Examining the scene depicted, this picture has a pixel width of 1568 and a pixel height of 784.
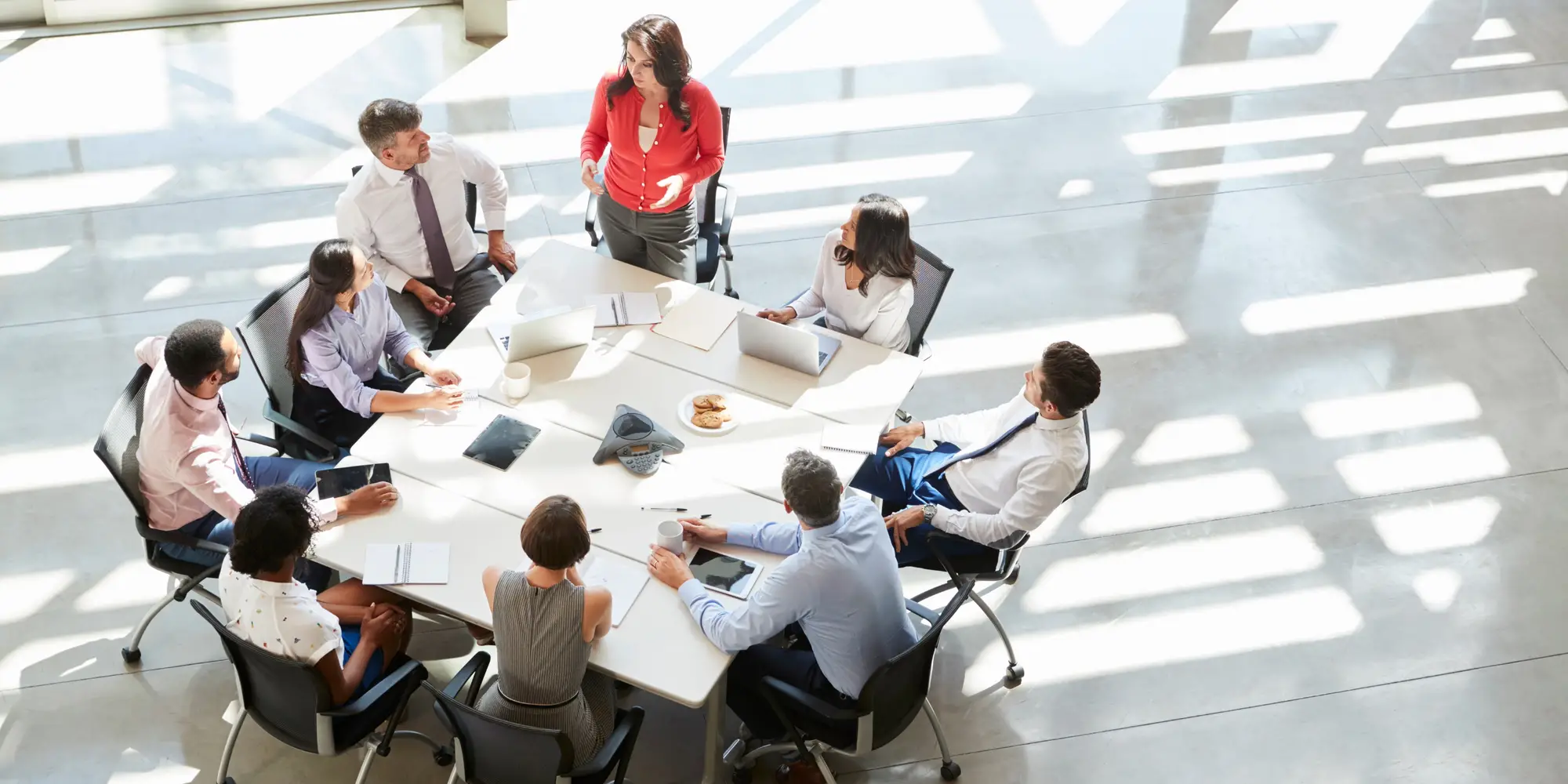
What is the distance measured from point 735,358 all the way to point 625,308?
49 centimetres

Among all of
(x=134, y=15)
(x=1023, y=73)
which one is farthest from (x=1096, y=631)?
(x=134, y=15)

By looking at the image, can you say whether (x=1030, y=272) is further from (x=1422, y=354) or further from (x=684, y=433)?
(x=684, y=433)

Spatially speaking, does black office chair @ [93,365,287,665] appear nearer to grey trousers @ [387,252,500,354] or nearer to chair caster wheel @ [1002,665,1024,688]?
grey trousers @ [387,252,500,354]

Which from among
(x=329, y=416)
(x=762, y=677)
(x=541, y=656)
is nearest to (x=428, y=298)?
(x=329, y=416)

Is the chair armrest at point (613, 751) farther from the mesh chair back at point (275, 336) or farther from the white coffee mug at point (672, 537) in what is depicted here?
the mesh chair back at point (275, 336)

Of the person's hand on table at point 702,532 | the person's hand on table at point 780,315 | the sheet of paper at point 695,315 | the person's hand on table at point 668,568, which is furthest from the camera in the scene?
the person's hand on table at point 780,315

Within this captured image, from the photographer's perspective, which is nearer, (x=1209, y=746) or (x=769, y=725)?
(x=769, y=725)

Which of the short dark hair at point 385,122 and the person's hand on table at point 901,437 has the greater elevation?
the short dark hair at point 385,122

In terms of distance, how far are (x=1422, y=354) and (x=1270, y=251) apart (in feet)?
2.98

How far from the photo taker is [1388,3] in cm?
834

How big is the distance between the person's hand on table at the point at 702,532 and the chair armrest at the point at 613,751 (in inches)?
21.5

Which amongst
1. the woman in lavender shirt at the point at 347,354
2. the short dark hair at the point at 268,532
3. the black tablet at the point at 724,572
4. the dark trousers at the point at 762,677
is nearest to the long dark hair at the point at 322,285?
the woman in lavender shirt at the point at 347,354

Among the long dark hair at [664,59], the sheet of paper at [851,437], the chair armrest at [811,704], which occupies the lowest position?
the chair armrest at [811,704]

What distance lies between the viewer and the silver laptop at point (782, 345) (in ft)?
14.9
